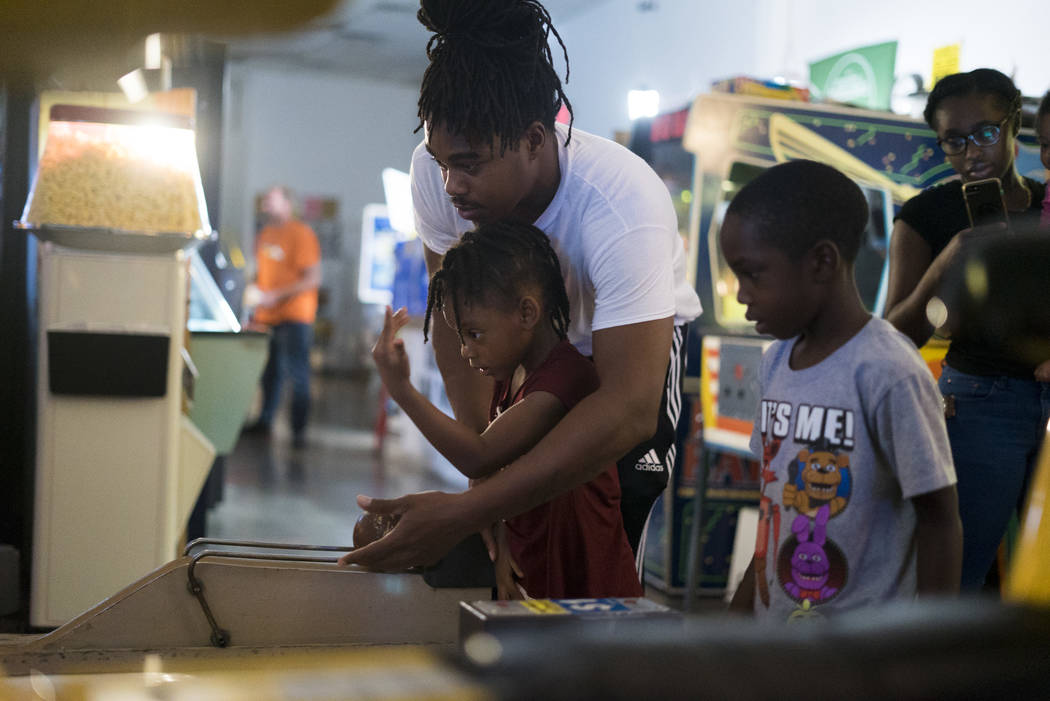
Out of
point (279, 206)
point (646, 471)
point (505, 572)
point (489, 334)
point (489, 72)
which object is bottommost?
point (505, 572)

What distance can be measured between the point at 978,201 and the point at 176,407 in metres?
2.29

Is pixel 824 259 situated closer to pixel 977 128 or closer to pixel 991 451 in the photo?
pixel 991 451

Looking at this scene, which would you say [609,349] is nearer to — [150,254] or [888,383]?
[888,383]

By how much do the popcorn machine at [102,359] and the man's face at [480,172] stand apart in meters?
1.86

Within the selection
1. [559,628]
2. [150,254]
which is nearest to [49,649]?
[559,628]

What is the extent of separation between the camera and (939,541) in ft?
4.10

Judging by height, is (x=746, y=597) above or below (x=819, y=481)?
below

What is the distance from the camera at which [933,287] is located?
198 cm

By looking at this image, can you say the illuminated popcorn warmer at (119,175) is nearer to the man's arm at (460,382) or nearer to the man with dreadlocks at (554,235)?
the man's arm at (460,382)

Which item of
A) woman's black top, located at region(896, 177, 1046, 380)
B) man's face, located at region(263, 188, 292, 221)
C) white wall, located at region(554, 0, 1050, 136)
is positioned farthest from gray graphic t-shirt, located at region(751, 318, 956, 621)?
man's face, located at region(263, 188, 292, 221)

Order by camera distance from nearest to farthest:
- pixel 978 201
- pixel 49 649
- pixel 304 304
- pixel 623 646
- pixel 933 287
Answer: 1. pixel 623 646
2. pixel 49 649
3. pixel 933 287
4. pixel 978 201
5. pixel 304 304

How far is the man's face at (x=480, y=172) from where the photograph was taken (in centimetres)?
140

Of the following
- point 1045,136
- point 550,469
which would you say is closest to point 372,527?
point 550,469

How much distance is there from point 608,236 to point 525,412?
0.28m
